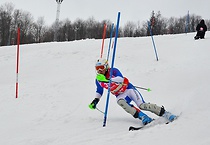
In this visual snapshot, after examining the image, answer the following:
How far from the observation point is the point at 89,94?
7.64 m

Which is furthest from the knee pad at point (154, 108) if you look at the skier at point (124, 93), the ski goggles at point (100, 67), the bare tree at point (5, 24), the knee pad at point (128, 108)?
the bare tree at point (5, 24)

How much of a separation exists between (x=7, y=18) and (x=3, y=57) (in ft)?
128

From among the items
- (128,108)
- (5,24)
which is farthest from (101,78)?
(5,24)

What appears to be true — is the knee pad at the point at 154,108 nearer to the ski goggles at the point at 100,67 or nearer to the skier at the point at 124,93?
the skier at the point at 124,93

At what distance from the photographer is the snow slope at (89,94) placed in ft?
11.0

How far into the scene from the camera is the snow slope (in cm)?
335

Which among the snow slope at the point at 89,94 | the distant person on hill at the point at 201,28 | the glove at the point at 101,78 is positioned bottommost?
the snow slope at the point at 89,94

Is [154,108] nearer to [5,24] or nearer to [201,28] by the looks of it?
[201,28]

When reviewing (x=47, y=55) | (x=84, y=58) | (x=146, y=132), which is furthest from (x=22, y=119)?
(x=47, y=55)

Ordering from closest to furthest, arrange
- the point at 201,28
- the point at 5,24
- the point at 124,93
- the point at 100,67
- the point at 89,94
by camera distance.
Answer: the point at 124,93 → the point at 100,67 → the point at 89,94 → the point at 201,28 → the point at 5,24

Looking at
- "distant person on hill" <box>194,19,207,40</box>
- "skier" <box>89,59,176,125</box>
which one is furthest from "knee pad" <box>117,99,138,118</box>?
"distant person on hill" <box>194,19,207,40</box>

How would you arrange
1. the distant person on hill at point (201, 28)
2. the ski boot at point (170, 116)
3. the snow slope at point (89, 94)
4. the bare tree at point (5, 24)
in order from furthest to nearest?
the bare tree at point (5, 24) → the distant person on hill at point (201, 28) → the ski boot at point (170, 116) → the snow slope at point (89, 94)

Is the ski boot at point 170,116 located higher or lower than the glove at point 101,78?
lower

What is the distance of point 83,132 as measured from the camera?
4160 millimetres
